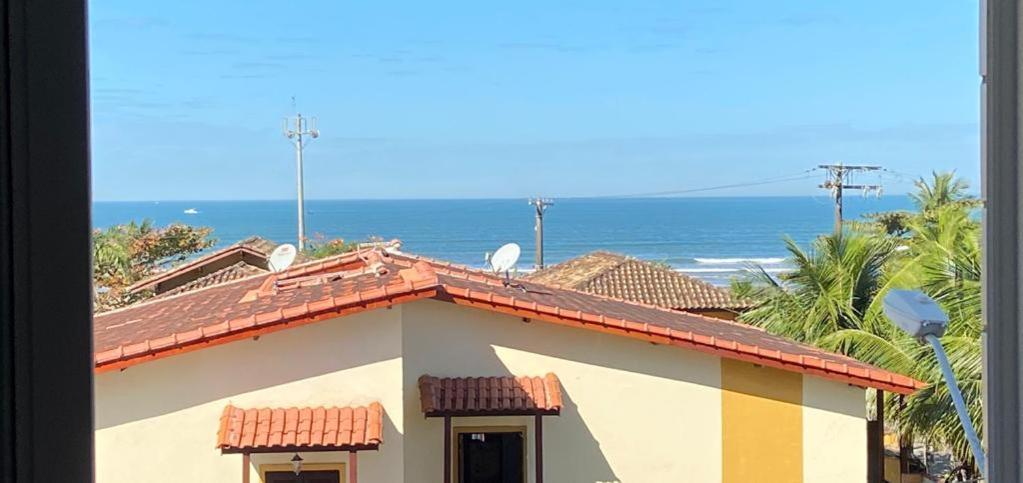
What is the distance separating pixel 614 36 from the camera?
39219mm

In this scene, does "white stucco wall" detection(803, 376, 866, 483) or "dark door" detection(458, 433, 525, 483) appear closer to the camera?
"dark door" detection(458, 433, 525, 483)

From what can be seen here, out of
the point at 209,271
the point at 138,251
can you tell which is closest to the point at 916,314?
the point at 209,271

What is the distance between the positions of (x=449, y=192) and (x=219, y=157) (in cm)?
1544

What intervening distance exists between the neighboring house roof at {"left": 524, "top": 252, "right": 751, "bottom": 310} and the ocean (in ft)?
47.2

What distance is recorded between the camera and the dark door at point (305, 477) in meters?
3.67

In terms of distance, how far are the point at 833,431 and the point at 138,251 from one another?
25.3ft

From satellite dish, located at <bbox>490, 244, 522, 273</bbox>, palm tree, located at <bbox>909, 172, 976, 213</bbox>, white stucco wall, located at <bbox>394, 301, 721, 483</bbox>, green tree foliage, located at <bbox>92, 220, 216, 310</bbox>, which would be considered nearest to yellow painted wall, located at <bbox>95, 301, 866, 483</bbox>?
white stucco wall, located at <bbox>394, 301, 721, 483</bbox>

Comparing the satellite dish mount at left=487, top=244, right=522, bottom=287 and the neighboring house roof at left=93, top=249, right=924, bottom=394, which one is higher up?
the satellite dish mount at left=487, top=244, right=522, bottom=287

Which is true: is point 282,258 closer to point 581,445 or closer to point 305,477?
point 305,477

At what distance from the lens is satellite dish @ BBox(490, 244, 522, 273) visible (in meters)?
4.80

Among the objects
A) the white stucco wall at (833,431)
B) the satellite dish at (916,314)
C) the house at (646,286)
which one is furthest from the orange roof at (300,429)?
the house at (646,286)

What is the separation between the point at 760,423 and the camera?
432 centimetres

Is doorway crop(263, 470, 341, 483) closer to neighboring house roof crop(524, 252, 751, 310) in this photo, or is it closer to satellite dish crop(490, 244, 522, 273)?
satellite dish crop(490, 244, 522, 273)

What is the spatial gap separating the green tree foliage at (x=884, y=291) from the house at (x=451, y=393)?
753 millimetres
